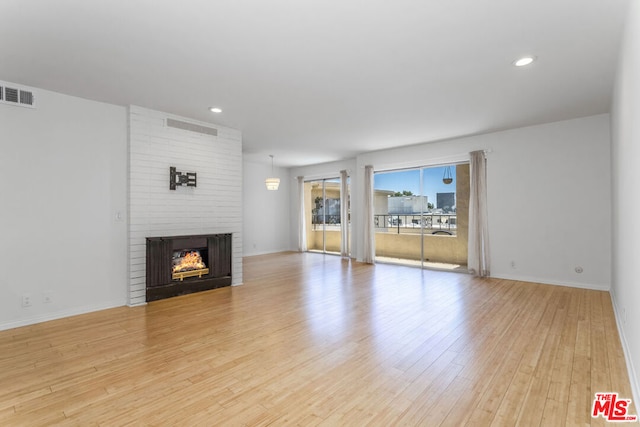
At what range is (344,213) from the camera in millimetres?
9109

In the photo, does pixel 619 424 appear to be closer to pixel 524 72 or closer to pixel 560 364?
pixel 560 364

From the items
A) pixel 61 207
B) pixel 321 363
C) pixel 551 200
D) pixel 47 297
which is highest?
pixel 551 200

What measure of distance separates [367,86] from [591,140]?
4063 mm

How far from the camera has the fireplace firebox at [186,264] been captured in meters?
4.64

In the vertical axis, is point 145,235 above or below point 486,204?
below

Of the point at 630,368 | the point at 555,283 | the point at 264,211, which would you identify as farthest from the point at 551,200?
the point at 264,211

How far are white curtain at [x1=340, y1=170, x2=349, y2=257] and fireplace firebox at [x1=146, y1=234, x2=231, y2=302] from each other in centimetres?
425

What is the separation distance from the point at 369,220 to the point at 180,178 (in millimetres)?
4624

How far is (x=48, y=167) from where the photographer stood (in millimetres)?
3881

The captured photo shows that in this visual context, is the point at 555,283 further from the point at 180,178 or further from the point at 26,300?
the point at 26,300

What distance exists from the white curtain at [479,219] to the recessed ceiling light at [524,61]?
3046 millimetres

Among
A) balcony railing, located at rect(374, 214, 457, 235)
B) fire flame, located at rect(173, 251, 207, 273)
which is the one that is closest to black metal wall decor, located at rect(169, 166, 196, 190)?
fire flame, located at rect(173, 251, 207, 273)

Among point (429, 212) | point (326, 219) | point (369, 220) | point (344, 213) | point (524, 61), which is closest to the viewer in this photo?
point (524, 61)

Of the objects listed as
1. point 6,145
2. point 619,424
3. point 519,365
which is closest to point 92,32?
point 6,145
